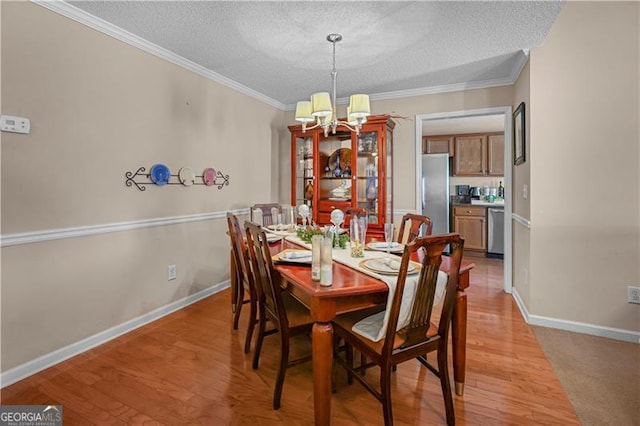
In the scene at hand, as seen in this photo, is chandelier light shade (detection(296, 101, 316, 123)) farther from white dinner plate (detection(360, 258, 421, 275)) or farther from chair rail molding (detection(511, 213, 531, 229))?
chair rail molding (detection(511, 213, 531, 229))

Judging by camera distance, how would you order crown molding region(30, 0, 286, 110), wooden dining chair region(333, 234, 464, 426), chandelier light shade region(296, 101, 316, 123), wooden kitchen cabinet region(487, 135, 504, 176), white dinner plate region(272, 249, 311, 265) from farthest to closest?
wooden kitchen cabinet region(487, 135, 504, 176) < chandelier light shade region(296, 101, 316, 123) < crown molding region(30, 0, 286, 110) < white dinner plate region(272, 249, 311, 265) < wooden dining chair region(333, 234, 464, 426)

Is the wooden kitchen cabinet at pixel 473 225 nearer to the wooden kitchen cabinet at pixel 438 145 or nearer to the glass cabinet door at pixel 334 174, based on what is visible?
the wooden kitchen cabinet at pixel 438 145

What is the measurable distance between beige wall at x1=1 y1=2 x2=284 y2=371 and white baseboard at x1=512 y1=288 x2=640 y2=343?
311 cm

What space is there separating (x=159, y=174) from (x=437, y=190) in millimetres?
4352

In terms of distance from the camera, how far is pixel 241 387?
6.40 ft

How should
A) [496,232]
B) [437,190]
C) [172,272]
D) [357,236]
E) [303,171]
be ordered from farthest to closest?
[437,190]
[496,232]
[303,171]
[172,272]
[357,236]

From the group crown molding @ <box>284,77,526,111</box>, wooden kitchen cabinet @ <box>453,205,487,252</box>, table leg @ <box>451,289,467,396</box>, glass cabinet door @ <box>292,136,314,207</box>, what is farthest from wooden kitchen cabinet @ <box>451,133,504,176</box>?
table leg @ <box>451,289,467,396</box>

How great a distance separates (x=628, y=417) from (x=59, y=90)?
12.4ft

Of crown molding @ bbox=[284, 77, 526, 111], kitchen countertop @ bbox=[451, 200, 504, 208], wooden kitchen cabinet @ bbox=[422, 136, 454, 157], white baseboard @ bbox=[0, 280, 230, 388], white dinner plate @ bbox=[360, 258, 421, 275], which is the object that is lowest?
white baseboard @ bbox=[0, 280, 230, 388]

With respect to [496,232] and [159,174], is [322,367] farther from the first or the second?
[496,232]

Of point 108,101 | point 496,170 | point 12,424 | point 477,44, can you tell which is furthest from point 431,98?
point 12,424

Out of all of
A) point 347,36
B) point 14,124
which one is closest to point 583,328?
point 347,36

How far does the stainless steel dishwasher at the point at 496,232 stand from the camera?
17.4 feet

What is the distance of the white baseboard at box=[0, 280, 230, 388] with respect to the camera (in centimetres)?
199
